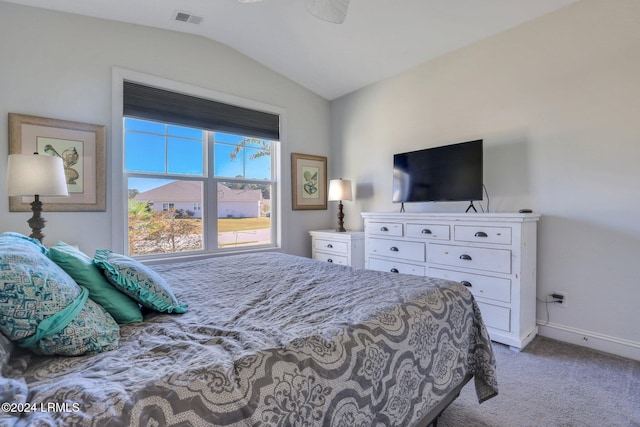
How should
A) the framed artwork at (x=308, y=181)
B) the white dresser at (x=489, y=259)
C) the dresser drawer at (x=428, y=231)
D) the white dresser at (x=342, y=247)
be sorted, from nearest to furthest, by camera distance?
the white dresser at (x=489, y=259) < the dresser drawer at (x=428, y=231) < the white dresser at (x=342, y=247) < the framed artwork at (x=308, y=181)

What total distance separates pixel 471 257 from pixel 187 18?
135 inches

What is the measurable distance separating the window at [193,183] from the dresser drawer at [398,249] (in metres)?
1.38

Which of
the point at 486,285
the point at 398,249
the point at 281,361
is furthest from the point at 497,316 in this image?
the point at 281,361

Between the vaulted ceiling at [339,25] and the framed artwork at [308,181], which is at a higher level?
the vaulted ceiling at [339,25]

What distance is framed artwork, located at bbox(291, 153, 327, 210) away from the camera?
4.07 meters

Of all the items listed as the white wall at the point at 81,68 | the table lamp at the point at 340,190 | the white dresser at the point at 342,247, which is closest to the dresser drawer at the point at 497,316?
the white dresser at the point at 342,247

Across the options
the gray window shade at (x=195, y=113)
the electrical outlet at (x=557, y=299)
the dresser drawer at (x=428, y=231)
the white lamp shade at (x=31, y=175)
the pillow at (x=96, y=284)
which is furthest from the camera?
the gray window shade at (x=195, y=113)

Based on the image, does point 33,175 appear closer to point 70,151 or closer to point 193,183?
point 70,151

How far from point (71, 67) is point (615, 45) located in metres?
4.42

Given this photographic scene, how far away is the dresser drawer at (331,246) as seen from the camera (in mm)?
3682

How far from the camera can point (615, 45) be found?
227 centimetres

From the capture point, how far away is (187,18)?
2.85 m

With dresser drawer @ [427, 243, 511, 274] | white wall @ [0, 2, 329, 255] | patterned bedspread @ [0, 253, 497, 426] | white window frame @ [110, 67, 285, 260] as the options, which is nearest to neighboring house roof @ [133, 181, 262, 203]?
white window frame @ [110, 67, 285, 260]

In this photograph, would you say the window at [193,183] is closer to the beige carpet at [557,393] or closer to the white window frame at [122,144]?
the white window frame at [122,144]
